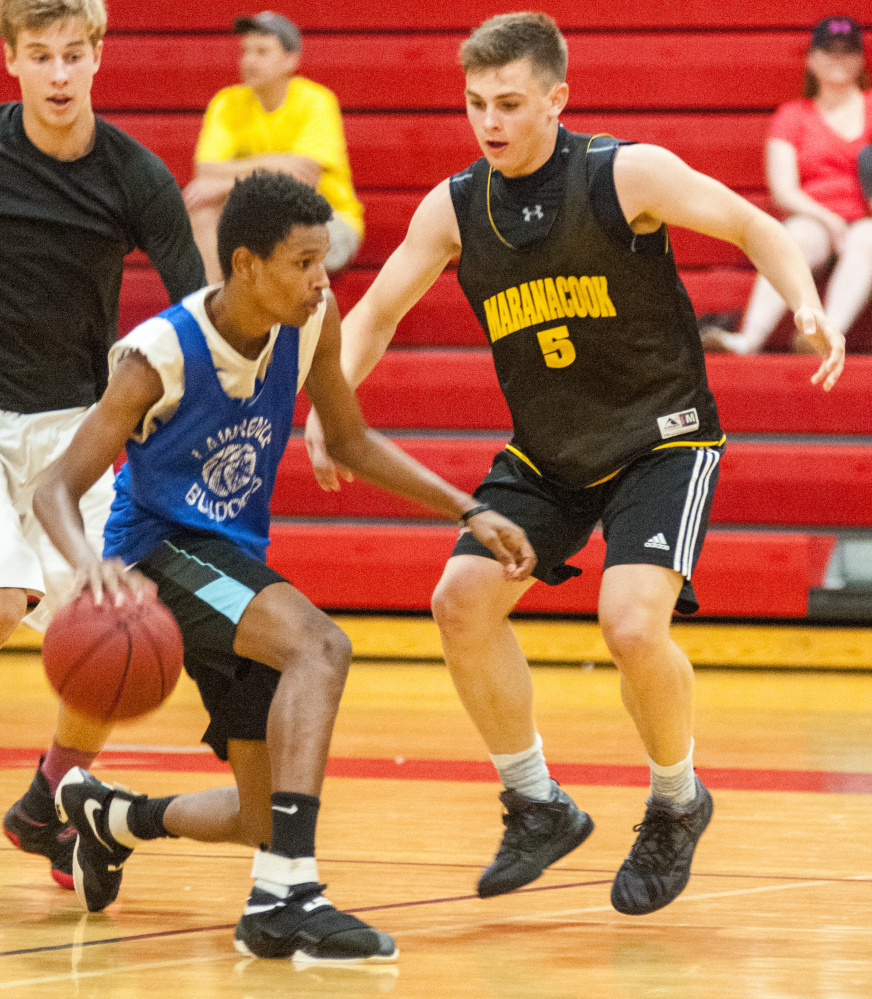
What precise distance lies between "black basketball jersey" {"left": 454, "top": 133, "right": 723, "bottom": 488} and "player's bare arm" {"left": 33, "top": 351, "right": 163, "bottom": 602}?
835 millimetres

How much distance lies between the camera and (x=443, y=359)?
22.7 feet

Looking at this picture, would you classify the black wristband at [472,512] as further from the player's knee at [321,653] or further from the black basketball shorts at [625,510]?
the player's knee at [321,653]

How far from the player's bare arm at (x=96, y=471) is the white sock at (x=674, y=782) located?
1.10 m

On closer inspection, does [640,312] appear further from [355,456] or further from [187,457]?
[187,457]

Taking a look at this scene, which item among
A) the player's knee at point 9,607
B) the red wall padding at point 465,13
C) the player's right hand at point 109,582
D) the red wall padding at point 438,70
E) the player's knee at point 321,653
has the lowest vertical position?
the player's knee at point 9,607

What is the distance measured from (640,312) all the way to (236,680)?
1123mm

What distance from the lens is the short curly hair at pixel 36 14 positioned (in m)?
3.31

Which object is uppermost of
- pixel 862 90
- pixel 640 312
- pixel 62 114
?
pixel 862 90

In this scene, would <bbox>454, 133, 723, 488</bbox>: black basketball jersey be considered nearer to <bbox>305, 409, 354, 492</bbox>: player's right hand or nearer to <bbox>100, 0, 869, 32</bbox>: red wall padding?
<bbox>305, 409, 354, 492</bbox>: player's right hand

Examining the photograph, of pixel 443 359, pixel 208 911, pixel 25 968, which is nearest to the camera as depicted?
pixel 25 968

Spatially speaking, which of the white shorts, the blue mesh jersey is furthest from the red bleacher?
the blue mesh jersey

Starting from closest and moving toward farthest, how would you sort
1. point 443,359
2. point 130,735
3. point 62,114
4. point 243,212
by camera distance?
point 243,212
point 62,114
point 130,735
point 443,359

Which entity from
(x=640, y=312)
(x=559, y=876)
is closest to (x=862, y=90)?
(x=640, y=312)

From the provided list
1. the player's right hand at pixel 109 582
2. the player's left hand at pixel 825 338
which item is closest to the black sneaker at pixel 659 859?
the player's left hand at pixel 825 338
